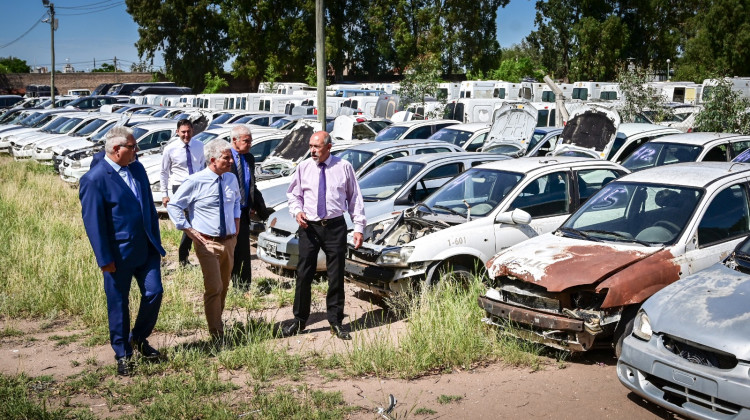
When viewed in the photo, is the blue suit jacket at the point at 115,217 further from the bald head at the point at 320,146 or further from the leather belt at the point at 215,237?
the bald head at the point at 320,146

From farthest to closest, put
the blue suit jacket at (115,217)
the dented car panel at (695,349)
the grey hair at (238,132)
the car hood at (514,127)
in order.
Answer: the car hood at (514,127), the grey hair at (238,132), the blue suit jacket at (115,217), the dented car panel at (695,349)

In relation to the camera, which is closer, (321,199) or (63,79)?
(321,199)

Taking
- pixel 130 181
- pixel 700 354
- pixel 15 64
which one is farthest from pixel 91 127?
pixel 15 64

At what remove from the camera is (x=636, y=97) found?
21.7 metres

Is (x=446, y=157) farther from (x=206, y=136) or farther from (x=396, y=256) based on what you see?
(x=206, y=136)

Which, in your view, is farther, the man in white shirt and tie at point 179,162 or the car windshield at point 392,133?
the car windshield at point 392,133

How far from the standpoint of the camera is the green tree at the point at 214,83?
5666cm

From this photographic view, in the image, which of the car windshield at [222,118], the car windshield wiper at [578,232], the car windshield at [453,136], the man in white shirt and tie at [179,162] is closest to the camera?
the car windshield wiper at [578,232]

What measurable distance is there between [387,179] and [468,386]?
5.02 m

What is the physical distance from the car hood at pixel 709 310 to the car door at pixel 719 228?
65 cm

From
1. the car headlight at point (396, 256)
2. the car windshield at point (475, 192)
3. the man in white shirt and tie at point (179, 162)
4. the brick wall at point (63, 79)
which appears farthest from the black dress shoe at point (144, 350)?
the brick wall at point (63, 79)

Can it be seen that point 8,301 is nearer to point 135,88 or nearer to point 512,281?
point 512,281

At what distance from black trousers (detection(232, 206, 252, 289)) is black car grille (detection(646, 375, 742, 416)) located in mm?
5144

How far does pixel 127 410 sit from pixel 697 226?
4938 millimetres
